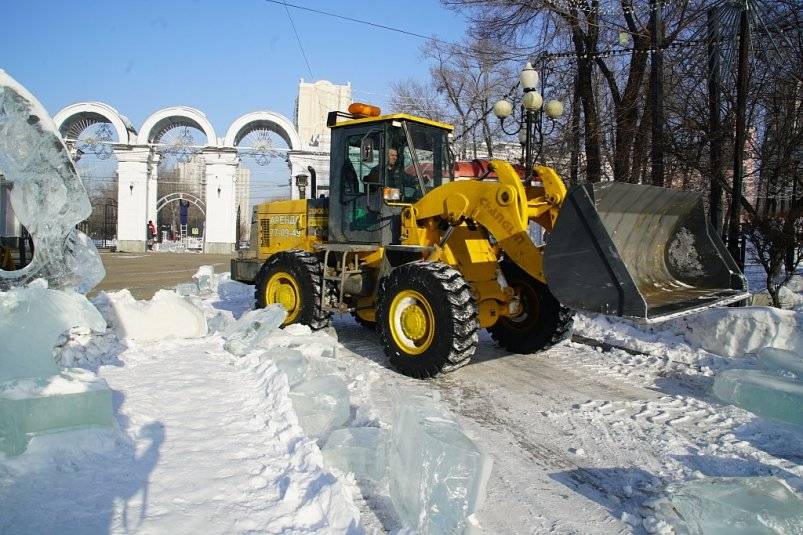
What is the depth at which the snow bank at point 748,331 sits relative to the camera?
6871 millimetres

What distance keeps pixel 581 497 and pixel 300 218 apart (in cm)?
594

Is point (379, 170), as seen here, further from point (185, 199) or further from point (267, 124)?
point (185, 199)

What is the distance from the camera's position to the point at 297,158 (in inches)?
1174

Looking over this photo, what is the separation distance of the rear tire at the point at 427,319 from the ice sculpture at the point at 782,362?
292 centimetres

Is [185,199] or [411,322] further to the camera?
[185,199]

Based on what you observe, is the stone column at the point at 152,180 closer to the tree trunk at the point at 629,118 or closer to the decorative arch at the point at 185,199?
the decorative arch at the point at 185,199

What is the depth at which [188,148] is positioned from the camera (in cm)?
3084

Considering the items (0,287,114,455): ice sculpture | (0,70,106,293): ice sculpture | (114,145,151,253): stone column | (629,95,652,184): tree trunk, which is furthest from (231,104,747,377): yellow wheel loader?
(114,145,151,253): stone column

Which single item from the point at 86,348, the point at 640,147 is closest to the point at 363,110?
the point at 86,348

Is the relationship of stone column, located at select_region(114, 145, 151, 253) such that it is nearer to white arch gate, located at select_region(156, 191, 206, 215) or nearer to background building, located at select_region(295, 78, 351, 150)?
white arch gate, located at select_region(156, 191, 206, 215)

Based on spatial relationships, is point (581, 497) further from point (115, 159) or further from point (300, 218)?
point (115, 159)

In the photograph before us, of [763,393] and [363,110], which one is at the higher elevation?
[363,110]

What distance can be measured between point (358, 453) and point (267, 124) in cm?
2967

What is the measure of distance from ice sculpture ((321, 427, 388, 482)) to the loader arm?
2.64m
